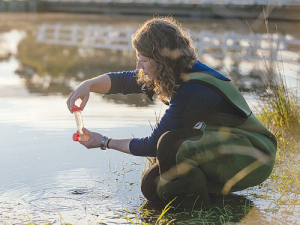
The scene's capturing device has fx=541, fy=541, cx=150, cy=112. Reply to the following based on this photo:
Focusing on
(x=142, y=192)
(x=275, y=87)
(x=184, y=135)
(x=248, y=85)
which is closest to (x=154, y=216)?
(x=142, y=192)

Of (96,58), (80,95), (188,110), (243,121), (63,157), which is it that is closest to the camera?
(188,110)

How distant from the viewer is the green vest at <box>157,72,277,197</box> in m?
2.92

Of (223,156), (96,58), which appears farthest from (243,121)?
(96,58)

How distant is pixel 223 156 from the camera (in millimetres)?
2973

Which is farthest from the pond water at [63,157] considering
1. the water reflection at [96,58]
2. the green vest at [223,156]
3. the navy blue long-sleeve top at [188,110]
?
the navy blue long-sleeve top at [188,110]

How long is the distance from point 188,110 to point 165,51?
1.15ft

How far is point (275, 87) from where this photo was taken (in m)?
4.85

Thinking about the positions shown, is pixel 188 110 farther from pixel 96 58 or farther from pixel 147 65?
pixel 96 58

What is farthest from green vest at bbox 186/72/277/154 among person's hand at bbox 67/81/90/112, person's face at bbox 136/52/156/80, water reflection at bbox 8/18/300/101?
water reflection at bbox 8/18/300/101

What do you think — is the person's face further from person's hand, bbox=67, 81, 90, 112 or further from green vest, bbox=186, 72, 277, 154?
person's hand, bbox=67, 81, 90, 112

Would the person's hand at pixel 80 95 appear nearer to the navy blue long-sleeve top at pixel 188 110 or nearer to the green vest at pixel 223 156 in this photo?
the navy blue long-sleeve top at pixel 188 110

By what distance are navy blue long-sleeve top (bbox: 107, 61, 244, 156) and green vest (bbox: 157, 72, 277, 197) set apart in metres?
0.05

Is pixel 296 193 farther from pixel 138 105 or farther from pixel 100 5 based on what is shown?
pixel 100 5

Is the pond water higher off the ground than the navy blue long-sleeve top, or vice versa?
the navy blue long-sleeve top
